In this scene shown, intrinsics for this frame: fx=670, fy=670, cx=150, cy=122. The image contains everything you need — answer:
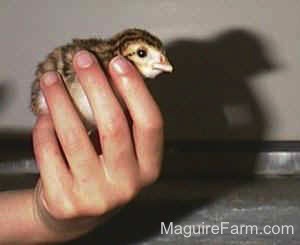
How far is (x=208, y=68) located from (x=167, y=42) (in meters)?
0.10

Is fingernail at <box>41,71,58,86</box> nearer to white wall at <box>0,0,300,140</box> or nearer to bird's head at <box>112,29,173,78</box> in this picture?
bird's head at <box>112,29,173,78</box>

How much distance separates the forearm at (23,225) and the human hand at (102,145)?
2.6 inches

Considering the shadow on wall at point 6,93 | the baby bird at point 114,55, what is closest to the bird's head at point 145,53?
the baby bird at point 114,55

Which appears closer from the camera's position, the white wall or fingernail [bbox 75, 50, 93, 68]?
fingernail [bbox 75, 50, 93, 68]

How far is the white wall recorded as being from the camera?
1.30 meters

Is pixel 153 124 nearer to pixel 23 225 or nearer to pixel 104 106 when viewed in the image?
pixel 104 106

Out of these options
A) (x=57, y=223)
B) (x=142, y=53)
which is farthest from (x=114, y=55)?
(x=57, y=223)

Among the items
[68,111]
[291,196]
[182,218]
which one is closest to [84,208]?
[68,111]

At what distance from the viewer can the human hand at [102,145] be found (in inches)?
23.9

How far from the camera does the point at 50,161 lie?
64cm

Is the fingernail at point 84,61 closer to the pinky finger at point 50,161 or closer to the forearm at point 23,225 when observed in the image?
the pinky finger at point 50,161

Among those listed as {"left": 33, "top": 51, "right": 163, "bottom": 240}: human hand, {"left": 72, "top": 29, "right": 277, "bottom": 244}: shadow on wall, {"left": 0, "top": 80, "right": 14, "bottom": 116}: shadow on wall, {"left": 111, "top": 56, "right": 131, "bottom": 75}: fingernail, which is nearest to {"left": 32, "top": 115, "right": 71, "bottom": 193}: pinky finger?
{"left": 33, "top": 51, "right": 163, "bottom": 240}: human hand

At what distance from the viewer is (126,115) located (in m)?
0.64

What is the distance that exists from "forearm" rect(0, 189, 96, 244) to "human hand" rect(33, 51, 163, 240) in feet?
0.22
